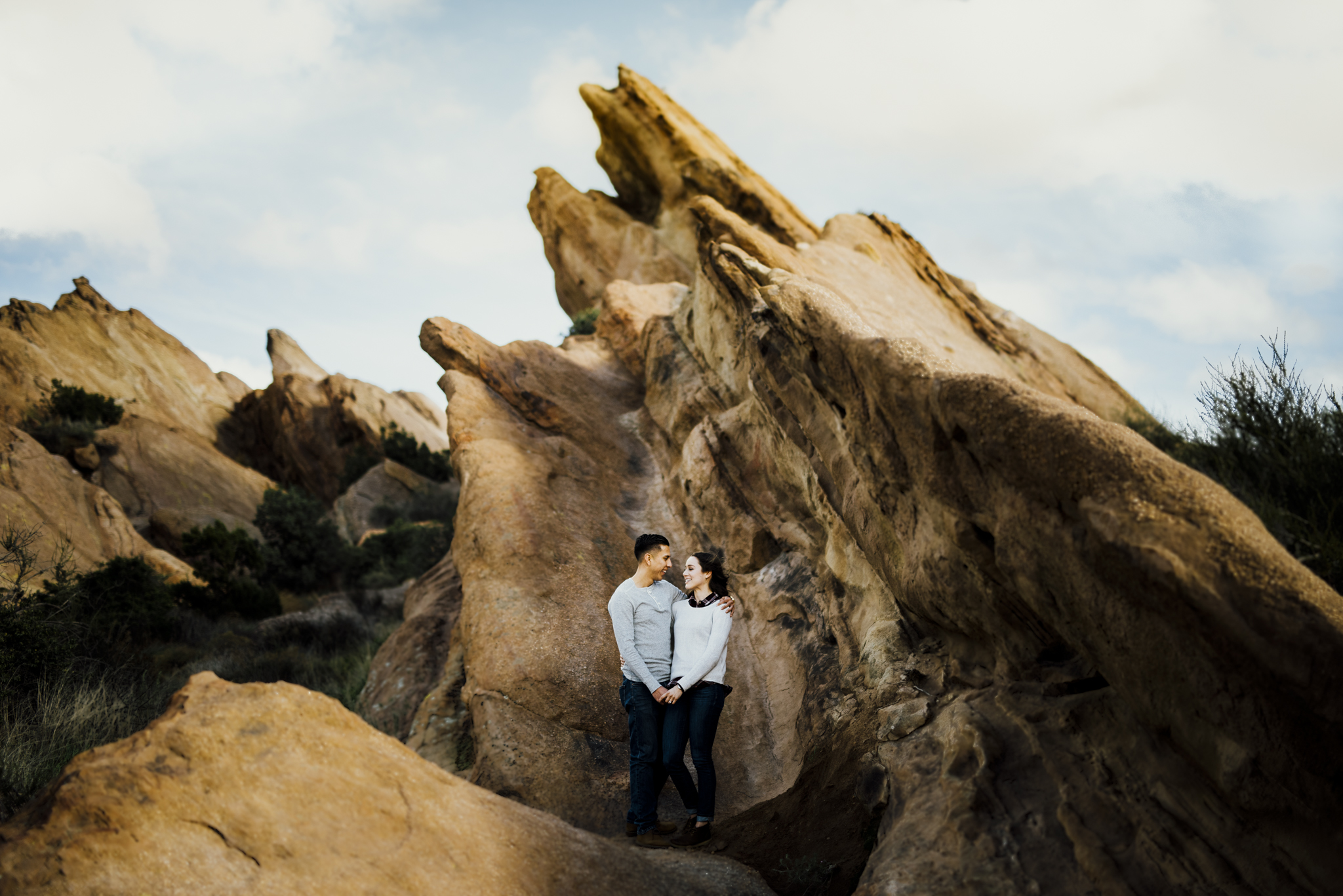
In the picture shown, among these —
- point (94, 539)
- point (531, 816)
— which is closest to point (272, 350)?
point (94, 539)

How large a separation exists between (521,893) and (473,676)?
14.2 feet

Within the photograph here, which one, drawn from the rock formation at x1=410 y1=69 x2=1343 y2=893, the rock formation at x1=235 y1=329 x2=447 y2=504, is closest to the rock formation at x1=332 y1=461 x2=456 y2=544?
the rock formation at x1=235 y1=329 x2=447 y2=504

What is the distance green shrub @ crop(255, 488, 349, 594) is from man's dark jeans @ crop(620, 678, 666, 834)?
18712mm

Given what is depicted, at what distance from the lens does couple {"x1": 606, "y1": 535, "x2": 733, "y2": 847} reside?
5.52m

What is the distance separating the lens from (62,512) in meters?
14.9

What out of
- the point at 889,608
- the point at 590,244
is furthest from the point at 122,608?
the point at 590,244

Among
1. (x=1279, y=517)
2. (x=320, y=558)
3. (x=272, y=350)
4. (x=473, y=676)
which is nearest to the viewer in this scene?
(x=473, y=676)

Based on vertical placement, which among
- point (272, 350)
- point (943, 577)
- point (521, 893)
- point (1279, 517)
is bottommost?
point (521, 893)

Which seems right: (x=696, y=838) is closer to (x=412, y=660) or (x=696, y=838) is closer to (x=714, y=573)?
(x=714, y=573)

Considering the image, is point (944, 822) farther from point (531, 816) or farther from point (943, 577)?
point (531, 816)

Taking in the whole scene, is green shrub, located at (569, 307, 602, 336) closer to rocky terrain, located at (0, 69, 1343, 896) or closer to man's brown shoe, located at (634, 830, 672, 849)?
rocky terrain, located at (0, 69, 1343, 896)

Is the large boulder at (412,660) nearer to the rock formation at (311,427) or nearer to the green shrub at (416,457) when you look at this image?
the green shrub at (416,457)

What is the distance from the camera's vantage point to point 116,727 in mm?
8492

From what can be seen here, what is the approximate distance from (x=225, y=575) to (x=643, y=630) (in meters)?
15.5
